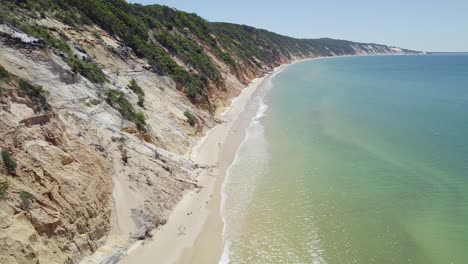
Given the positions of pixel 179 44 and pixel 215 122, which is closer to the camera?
pixel 215 122

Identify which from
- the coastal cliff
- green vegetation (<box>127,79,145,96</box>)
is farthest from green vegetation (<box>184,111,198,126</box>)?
green vegetation (<box>127,79,145,96</box>)

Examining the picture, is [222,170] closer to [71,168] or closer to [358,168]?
[358,168]

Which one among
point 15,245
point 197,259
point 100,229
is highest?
point 15,245

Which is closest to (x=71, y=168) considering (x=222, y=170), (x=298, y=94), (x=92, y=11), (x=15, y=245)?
(x=15, y=245)

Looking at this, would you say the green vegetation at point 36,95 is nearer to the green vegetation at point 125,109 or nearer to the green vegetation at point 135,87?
the green vegetation at point 125,109

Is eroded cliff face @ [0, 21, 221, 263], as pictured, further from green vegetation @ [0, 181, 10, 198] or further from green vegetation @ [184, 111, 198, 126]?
green vegetation @ [184, 111, 198, 126]
